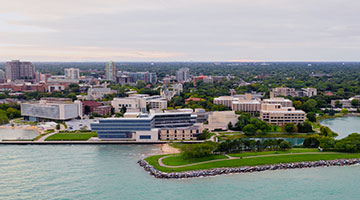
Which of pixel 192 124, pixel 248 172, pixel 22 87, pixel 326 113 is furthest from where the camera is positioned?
pixel 22 87

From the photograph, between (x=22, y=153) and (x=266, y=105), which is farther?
(x=266, y=105)

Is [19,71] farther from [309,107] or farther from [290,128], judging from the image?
[290,128]

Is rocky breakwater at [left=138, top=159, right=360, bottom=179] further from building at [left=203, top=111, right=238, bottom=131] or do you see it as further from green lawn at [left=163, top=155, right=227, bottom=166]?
building at [left=203, top=111, right=238, bottom=131]

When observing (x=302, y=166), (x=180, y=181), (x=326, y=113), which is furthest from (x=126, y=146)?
(x=326, y=113)

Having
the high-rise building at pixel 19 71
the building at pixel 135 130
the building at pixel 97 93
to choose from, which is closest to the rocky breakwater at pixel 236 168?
the building at pixel 135 130

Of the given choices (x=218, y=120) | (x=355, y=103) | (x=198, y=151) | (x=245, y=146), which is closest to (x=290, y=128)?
(x=218, y=120)

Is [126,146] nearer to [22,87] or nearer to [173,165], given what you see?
[173,165]
